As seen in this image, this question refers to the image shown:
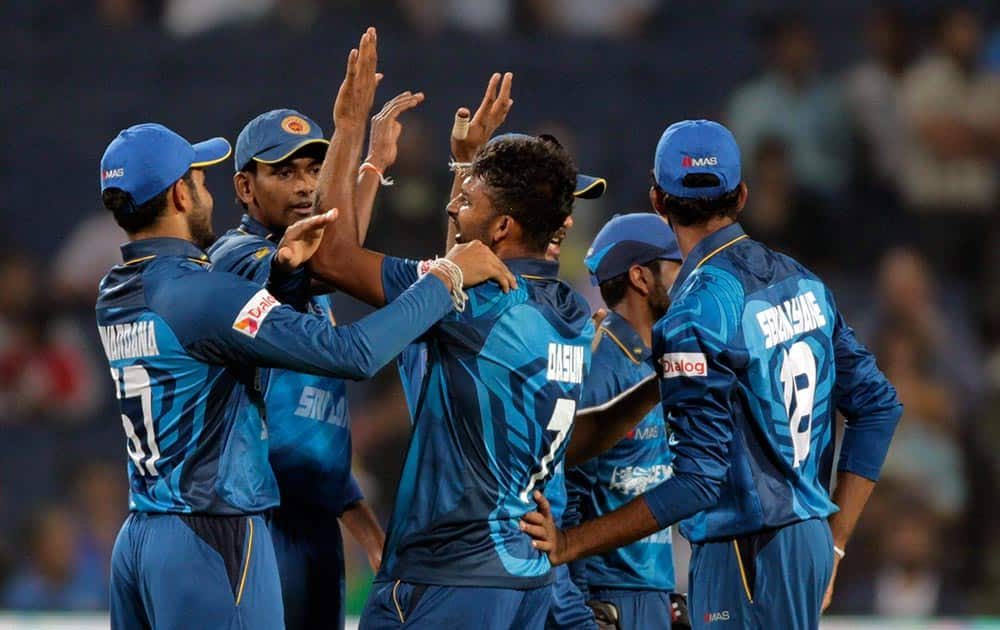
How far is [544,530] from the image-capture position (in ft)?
12.0

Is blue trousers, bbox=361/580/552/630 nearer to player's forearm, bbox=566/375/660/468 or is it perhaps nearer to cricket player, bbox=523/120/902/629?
cricket player, bbox=523/120/902/629

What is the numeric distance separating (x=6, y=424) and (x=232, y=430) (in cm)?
634

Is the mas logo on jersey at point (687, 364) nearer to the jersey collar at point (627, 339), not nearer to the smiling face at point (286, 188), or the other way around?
the jersey collar at point (627, 339)

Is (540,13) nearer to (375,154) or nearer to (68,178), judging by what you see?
(68,178)

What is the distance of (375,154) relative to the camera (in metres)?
4.26

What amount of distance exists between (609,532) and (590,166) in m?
6.58

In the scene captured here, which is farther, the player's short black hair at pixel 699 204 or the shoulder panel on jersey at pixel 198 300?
the player's short black hair at pixel 699 204

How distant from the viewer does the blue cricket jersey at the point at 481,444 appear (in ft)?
11.6

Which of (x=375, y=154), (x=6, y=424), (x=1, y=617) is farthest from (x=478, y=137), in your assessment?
(x=6, y=424)

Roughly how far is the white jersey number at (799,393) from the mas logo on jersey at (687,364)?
28 cm

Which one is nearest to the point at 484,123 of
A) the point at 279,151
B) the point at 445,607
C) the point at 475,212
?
the point at 279,151

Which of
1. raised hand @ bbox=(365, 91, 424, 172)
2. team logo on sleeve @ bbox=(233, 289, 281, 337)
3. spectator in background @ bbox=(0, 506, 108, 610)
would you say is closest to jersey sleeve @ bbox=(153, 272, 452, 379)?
team logo on sleeve @ bbox=(233, 289, 281, 337)

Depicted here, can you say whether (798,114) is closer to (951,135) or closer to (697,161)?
(951,135)

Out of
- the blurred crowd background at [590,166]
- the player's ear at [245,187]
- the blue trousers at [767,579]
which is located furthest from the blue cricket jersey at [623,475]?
the blurred crowd background at [590,166]
